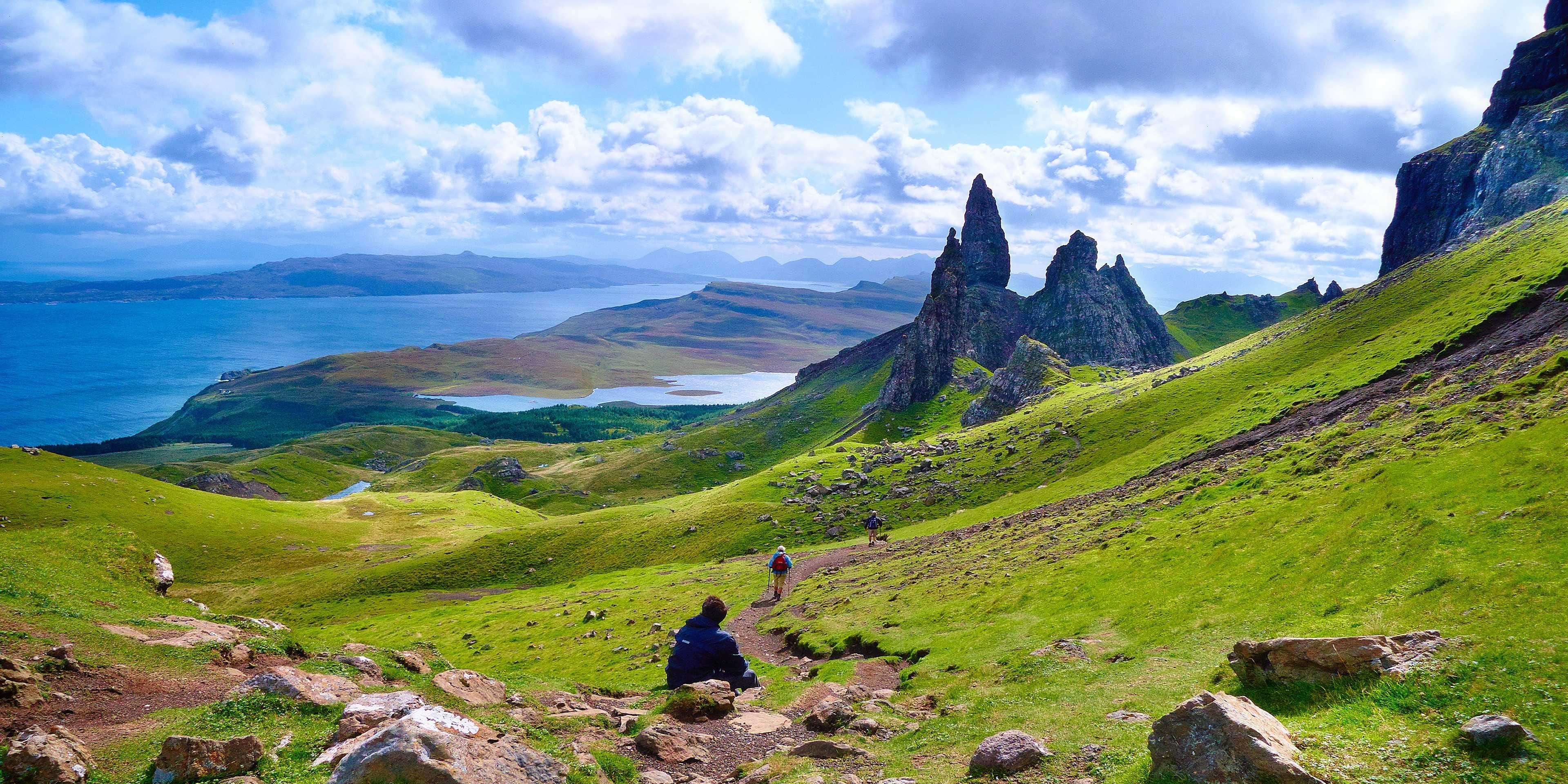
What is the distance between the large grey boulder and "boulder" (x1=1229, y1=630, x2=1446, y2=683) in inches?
728

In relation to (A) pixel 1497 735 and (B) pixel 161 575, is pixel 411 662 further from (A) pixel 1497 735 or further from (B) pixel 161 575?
(A) pixel 1497 735

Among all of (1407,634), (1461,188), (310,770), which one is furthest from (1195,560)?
(1461,188)

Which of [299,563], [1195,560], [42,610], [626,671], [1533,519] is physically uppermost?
[1533,519]

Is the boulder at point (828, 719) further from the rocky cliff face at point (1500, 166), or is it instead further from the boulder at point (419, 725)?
the rocky cliff face at point (1500, 166)

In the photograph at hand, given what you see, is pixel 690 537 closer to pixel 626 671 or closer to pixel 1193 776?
pixel 626 671

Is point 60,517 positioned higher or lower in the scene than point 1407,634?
lower

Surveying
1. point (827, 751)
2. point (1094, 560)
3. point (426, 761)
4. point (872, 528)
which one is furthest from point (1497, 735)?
point (872, 528)

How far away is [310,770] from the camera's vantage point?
16.6m

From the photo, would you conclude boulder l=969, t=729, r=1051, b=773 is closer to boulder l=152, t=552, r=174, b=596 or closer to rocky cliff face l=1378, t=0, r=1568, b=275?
boulder l=152, t=552, r=174, b=596

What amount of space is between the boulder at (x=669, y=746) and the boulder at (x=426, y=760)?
5.47 meters

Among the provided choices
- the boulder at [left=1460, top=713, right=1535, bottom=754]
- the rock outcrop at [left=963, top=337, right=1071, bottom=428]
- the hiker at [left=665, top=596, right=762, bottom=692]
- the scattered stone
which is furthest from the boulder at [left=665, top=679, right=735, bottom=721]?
the rock outcrop at [left=963, top=337, right=1071, bottom=428]

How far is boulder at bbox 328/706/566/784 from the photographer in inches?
573

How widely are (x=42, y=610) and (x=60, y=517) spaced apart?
12065 cm

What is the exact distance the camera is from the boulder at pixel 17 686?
59.7 ft
